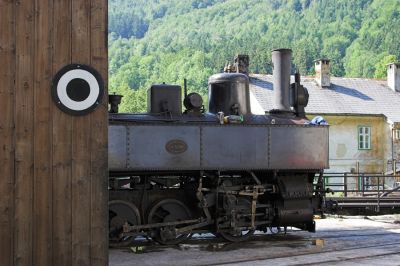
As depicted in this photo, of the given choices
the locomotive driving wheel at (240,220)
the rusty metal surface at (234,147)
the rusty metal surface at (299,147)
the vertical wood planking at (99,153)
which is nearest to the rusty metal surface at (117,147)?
the rusty metal surface at (234,147)

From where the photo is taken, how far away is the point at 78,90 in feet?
16.3

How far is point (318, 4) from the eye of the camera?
159 m

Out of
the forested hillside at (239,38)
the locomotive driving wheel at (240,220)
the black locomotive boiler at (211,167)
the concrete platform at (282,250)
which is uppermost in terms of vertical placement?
the forested hillside at (239,38)

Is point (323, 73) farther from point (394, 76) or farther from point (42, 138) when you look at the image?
point (42, 138)

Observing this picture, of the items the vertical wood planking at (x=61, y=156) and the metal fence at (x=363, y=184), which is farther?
the metal fence at (x=363, y=184)

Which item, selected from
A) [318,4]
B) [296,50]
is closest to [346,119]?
[296,50]

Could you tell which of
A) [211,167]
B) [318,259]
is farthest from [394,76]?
[318,259]

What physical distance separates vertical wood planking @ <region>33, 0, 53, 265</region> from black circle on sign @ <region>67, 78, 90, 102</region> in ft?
0.60

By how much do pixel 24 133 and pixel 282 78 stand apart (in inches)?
305

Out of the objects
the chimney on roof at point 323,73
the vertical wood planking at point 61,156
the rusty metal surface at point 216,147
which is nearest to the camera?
the vertical wood planking at point 61,156

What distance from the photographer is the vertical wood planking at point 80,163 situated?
4891mm

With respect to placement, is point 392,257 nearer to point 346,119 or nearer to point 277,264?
point 277,264

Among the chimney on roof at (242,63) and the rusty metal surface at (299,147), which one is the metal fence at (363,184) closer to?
the rusty metal surface at (299,147)

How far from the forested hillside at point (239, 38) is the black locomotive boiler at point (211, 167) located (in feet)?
204
